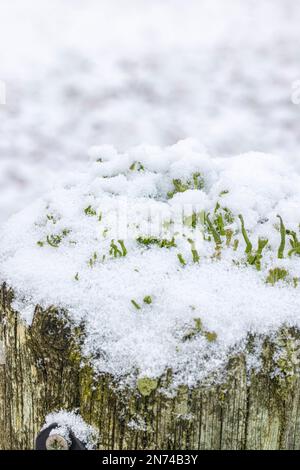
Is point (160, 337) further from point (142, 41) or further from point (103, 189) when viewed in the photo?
point (142, 41)

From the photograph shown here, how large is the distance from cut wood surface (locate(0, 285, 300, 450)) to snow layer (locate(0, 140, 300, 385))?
5 cm

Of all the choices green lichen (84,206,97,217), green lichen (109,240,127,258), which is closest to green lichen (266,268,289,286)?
green lichen (109,240,127,258)

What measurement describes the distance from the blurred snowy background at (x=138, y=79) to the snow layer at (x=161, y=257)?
12.1 ft

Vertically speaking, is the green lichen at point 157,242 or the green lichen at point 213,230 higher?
the green lichen at point 213,230

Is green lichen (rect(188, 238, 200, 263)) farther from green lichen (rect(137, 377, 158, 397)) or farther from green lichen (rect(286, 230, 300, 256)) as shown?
green lichen (rect(137, 377, 158, 397))

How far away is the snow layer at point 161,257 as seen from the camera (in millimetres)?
1764

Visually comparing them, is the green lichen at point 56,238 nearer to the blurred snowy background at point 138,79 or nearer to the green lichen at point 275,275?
the green lichen at point 275,275

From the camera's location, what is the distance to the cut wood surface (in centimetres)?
171

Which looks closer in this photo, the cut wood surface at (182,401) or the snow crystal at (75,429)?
the cut wood surface at (182,401)

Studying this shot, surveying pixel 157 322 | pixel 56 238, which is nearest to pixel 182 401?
pixel 157 322

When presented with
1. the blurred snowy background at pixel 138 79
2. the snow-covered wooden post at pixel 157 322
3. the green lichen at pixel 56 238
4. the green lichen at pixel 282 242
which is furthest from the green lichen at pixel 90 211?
the blurred snowy background at pixel 138 79

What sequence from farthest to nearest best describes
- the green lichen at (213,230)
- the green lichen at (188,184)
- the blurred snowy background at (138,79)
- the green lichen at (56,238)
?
the blurred snowy background at (138,79)
the green lichen at (188,184)
the green lichen at (56,238)
the green lichen at (213,230)

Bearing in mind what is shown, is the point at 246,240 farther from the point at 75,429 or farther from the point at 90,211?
the point at 75,429

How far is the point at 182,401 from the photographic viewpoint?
1.69 m
